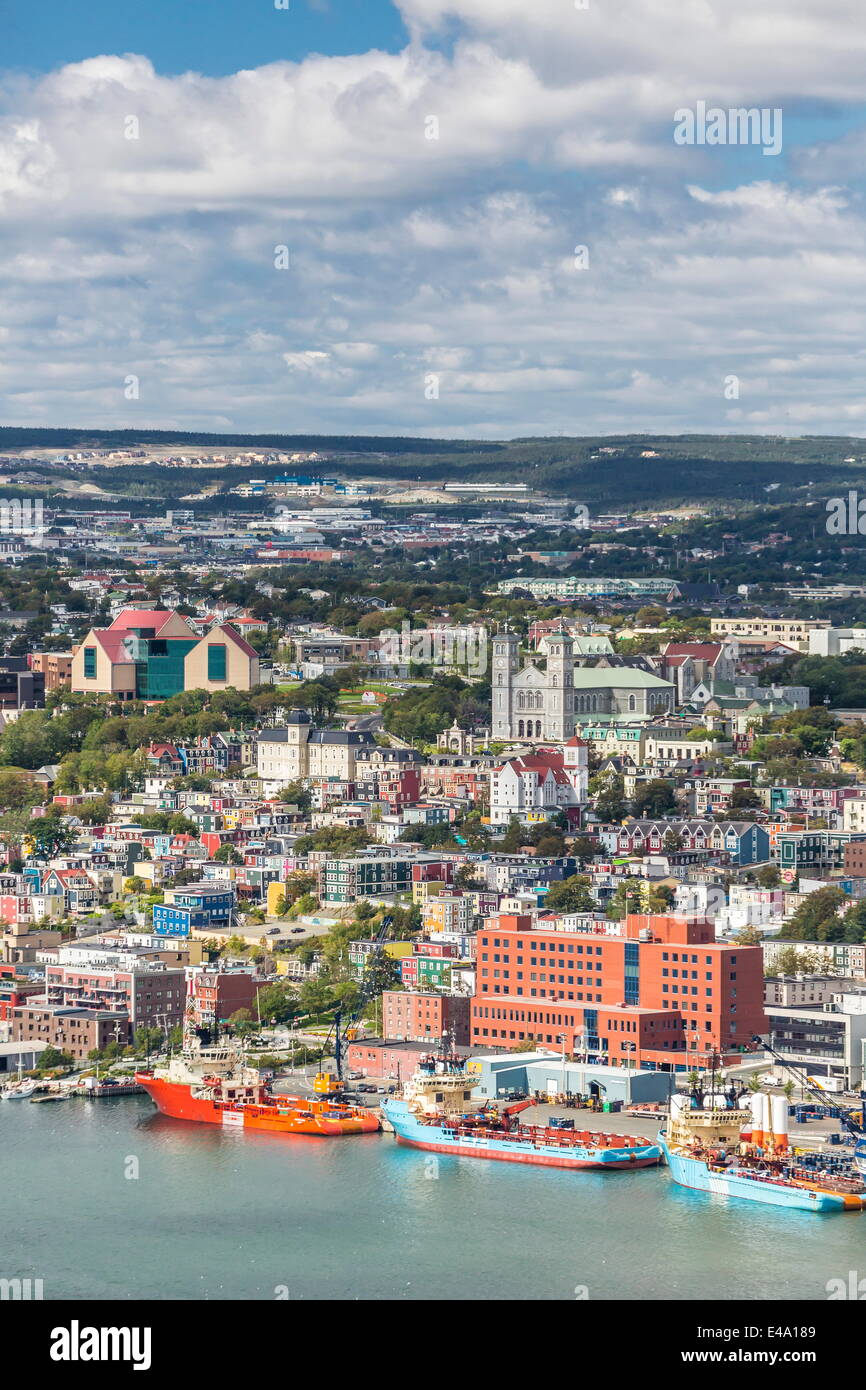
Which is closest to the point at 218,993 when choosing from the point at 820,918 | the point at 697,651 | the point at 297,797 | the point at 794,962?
the point at 794,962

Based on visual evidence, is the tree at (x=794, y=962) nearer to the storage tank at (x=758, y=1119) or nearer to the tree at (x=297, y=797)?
the storage tank at (x=758, y=1119)

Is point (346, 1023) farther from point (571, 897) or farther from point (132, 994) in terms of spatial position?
point (571, 897)

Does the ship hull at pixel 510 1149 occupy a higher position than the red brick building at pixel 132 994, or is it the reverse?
the red brick building at pixel 132 994

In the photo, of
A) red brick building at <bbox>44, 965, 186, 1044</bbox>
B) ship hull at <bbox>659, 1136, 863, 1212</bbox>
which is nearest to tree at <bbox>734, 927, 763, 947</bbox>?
red brick building at <bbox>44, 965, 186, 1044</bbox>

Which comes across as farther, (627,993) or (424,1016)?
(424,1016)

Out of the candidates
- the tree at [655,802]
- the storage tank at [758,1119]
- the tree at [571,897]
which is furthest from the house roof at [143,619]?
the storage tank at [758,1119]

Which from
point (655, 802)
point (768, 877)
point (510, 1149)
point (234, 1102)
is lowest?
point (510, 1149)
